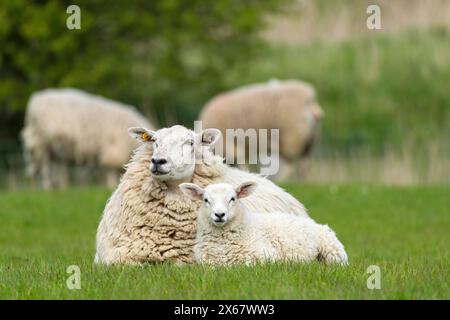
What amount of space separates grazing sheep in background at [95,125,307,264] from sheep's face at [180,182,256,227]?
1.03 ft

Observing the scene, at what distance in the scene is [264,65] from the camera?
29.8m

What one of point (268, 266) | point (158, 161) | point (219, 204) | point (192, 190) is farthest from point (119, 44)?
point (268, 266)

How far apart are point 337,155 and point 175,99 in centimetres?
621

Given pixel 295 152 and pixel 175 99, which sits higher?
pixel 175 99

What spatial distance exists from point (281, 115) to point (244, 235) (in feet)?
43.1

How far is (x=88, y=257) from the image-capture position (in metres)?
10.1

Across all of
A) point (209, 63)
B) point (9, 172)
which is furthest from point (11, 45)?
point (209, 63)

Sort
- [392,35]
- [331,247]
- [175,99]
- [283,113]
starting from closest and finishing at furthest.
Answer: [331,247] → [283,113] → [175,99] → [392,35]

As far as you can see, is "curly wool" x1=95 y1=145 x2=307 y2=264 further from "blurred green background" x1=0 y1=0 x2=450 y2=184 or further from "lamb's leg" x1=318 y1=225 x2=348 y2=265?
"blurred green background" x1=0 y1=0 x2=450 y2=184

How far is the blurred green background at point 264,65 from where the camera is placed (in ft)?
75.7

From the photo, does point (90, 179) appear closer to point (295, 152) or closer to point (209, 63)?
point (209, 63)

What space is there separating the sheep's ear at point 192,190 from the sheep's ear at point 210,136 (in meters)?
0.82

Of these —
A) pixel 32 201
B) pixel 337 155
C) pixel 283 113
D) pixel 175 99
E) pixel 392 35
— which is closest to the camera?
pixel 32 201

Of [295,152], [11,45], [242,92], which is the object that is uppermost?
[11,45]
